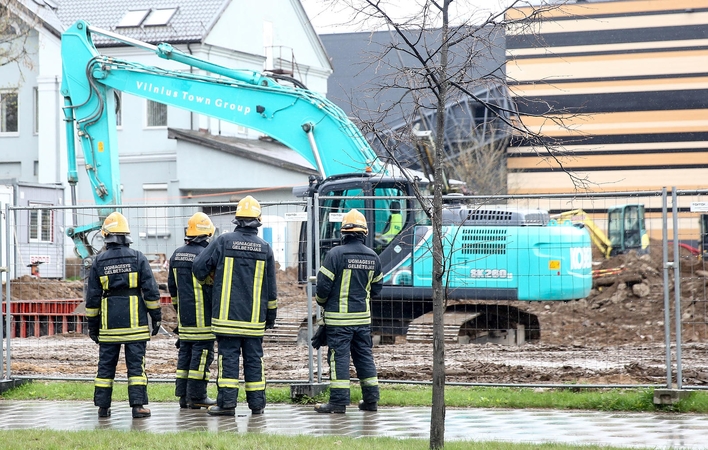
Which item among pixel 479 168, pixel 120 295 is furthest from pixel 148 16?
pixel 120 295

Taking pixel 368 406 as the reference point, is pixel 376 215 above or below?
above

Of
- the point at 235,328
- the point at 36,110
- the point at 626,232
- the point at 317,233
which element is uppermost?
the point at 36,110

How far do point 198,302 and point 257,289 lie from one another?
32.2 inches

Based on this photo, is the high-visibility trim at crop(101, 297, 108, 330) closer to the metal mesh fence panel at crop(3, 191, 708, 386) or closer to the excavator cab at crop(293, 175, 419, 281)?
the metal mesh fence panel at crop(3, 191, 708, 386)

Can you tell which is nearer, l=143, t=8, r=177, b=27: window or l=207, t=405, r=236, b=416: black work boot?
l=207, t=405, r=236, b=416: black work boot

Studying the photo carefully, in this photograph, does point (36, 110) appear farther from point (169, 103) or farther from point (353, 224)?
point (353, 224)

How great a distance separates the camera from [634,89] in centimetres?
4697

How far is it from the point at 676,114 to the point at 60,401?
1586 inches

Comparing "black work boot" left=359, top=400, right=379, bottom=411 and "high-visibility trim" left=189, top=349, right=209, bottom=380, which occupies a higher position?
"high-visibility trim" left=189, top=349, right=209, bottom=380

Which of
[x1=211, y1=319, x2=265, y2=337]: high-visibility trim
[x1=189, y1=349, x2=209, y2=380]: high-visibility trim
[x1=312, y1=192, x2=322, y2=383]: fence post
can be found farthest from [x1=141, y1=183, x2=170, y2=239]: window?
[x1=211, y1=319, x2=265, y2=337]: high-visibility trim

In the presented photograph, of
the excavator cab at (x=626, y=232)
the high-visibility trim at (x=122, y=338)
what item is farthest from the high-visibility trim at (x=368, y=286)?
the excavator cab at (x=626, y=232)

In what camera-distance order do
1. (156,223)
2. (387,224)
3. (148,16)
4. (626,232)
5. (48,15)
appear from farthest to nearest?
(148,16), (48,15), (626,232), (387,224), (156,223)

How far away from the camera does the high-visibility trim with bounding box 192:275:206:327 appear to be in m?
10.4

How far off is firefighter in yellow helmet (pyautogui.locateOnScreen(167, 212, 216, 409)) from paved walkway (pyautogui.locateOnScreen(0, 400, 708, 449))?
23 cm
